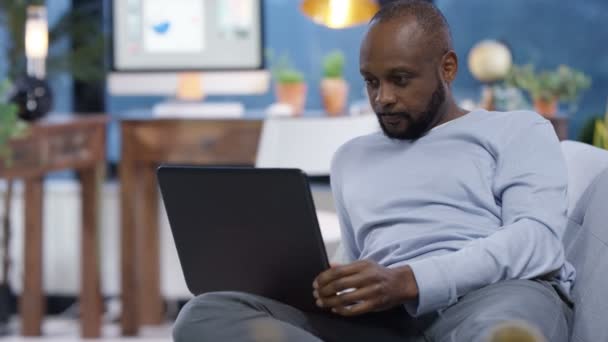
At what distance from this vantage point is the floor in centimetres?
365

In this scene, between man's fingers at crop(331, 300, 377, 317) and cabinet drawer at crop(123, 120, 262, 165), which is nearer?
man's fingers at crop(331, 300, 377, 317)

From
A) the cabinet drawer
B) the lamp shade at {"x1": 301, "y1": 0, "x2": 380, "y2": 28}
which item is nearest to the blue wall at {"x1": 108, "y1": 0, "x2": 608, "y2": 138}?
the cabinet drawer

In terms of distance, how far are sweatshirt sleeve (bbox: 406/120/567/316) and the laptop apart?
0.15 m

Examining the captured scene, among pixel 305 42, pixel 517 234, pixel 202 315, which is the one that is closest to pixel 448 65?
pixel 517 234

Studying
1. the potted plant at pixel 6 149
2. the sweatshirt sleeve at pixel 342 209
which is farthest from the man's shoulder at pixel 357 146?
the potted plant at pixel 6 149

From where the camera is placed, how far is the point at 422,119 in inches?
63.8

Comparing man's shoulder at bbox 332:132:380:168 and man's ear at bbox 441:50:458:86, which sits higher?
man's ear at bbox 441:50:458:86

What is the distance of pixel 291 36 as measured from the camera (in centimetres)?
417

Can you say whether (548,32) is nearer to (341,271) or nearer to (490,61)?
(490,61)

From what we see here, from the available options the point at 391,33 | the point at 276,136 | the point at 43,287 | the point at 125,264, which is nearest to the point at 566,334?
the point at 391,33

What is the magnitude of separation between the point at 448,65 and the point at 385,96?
0.14m

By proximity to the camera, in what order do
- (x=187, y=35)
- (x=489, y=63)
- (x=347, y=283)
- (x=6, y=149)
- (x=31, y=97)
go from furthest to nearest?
(x=187, y=35)
(x=489, y=63)
(x=31, y=97)
(x=6, y=149)
(x=347, y=283)

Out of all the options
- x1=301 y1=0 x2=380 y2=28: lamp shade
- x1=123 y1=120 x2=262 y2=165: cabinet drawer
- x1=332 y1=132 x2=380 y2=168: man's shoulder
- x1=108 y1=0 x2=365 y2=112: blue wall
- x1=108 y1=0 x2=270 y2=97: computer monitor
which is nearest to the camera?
x1=332 y1=132 x2=380 y2=168: man's shoulder

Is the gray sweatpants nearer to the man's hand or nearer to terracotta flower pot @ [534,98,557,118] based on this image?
the man's hand
